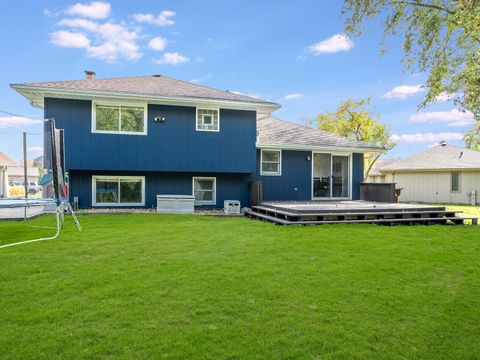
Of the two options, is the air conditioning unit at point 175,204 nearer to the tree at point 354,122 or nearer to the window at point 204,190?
the window at point 204,190

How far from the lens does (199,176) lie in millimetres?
13070

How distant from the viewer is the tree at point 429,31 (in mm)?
7820

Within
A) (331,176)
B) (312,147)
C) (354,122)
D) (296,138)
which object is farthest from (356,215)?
(354,122)

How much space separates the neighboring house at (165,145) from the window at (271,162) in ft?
0.14

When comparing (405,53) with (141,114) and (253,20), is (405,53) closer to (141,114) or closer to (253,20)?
(253,20)

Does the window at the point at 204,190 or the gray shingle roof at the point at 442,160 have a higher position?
the gray shingle roof at the point at 442,160

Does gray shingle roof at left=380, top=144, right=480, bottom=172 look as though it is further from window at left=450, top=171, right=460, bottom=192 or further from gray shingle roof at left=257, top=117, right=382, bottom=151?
gray shingle roof at left=257, top=117, right=382, bottom=151

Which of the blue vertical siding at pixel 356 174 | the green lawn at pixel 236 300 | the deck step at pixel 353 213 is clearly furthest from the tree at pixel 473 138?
the green lawn at pixel 236 300

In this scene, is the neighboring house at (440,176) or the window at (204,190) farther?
the neighboring house at (440,176)

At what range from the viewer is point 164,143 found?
39.6 ft

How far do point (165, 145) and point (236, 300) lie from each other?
30.5 feet

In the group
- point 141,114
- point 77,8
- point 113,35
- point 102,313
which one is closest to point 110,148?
point 141,114

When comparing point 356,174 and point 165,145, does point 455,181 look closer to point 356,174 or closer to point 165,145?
point 356,174

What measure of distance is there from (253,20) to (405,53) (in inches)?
246
